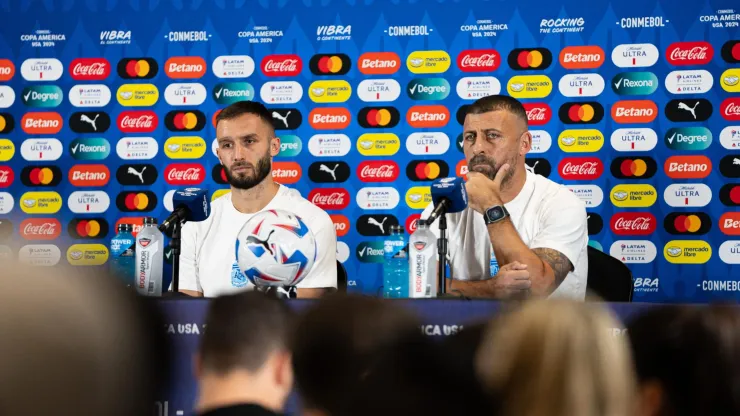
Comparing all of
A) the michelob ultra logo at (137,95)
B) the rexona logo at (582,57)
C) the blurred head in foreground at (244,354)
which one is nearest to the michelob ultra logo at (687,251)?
the rexona logo at (582,57)

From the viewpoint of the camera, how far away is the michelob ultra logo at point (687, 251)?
4406mm

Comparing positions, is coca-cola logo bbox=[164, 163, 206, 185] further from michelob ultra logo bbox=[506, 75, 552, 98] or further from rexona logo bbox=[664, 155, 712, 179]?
rexona logo bbox=[664, 155, 712, 179]

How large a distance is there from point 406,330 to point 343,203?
3.62 m

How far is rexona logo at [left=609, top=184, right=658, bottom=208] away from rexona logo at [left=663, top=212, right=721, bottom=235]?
0.46 feet

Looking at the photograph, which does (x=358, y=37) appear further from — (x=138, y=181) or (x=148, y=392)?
(x=148, y=392)

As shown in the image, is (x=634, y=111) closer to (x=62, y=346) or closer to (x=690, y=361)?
(x=690, y=361)

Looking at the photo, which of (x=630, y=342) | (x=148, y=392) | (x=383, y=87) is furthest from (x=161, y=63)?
(x=148, y=392)

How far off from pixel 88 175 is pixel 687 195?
11.4 feet

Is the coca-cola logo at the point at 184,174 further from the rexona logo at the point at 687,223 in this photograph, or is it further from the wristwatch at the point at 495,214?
the rexona logo at the point at 687,223

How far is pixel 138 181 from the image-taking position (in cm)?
482

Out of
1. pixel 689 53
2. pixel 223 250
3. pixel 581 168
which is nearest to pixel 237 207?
pixel 223 250

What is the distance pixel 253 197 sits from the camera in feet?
12.6

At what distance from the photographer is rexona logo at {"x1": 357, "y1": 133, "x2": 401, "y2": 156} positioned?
4.67 meters

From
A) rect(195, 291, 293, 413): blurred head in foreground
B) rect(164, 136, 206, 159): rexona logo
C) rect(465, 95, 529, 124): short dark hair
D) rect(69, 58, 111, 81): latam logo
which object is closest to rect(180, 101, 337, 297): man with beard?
rect(465, 95, 529, 124): short dark hair
